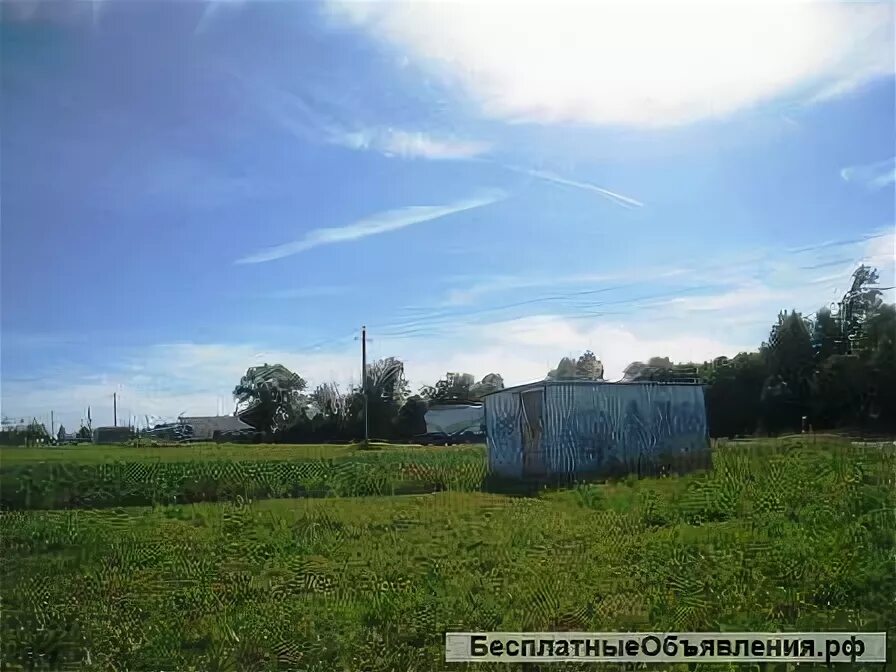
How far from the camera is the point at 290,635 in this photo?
283 centimetres

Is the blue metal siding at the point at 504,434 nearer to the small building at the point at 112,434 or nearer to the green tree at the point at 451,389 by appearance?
the green tree at the point at 451,389

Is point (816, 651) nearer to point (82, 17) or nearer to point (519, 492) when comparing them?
point (519, 492)

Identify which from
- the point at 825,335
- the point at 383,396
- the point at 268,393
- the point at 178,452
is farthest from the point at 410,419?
the point at 825,335

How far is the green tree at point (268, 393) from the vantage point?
10.00ft

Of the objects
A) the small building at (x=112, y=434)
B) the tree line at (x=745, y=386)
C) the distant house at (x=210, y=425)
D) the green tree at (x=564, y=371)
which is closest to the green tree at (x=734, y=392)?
the tree line at (x=745, y=386)

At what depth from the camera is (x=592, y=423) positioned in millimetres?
3215

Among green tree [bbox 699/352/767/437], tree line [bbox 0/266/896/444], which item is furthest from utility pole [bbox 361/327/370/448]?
green tree [bbox 699/352/767/437]

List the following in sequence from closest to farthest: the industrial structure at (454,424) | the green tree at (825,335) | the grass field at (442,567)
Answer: the grass field at (442,567) < the green tree at (825,335) < the industrial structure at (454,424)

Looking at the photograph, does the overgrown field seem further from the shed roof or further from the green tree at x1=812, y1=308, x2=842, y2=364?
the green tree at x1=812, y1=308, x2=842, y2=364

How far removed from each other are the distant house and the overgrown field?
0.06 meters

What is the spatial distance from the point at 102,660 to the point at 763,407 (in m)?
2.84

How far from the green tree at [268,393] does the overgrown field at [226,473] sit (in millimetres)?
194

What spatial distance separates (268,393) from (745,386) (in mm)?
1979

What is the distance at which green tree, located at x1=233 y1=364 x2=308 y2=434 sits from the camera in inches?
120
